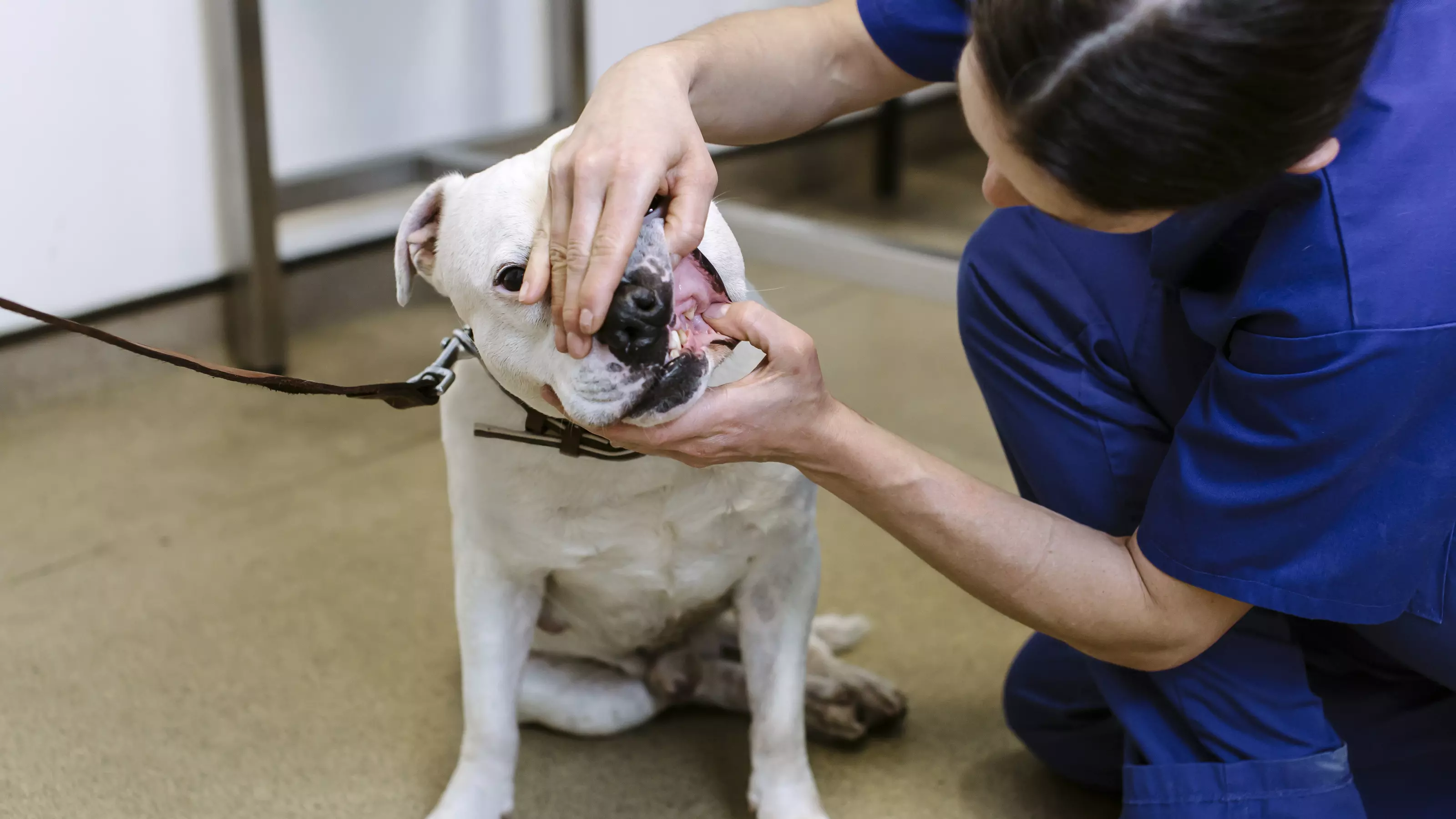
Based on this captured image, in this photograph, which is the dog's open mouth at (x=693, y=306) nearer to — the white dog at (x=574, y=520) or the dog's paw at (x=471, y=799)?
the white dog at (x=574, y=520)

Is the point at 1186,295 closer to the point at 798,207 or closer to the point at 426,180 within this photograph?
the point at 426,180

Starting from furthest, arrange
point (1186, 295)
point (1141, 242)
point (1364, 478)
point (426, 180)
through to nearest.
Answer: point (426, 180), point (1141, 242), point (1186, 295), point (1364, 478)

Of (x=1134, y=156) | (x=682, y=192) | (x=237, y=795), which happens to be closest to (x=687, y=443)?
(x=682, y=192)

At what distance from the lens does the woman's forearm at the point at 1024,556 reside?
1.09 m

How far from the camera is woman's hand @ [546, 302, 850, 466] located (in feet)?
3.30

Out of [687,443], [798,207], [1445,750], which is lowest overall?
[798,207]

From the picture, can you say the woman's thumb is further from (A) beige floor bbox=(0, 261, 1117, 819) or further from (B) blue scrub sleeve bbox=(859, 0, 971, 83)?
(A) beige floor bbox=(0, 261, 1117, 819)

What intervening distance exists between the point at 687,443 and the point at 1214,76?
453 mm

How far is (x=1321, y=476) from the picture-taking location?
3.24 feet

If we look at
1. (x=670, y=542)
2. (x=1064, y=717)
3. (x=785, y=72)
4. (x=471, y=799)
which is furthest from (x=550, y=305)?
(x=1064, y=717)

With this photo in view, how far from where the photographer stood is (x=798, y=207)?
3629 millimetres

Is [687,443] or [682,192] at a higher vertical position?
[682,192]

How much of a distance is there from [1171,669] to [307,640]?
40.9 inches

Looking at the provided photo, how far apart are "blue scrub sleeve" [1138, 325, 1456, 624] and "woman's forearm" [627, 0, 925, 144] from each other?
1.59ft
